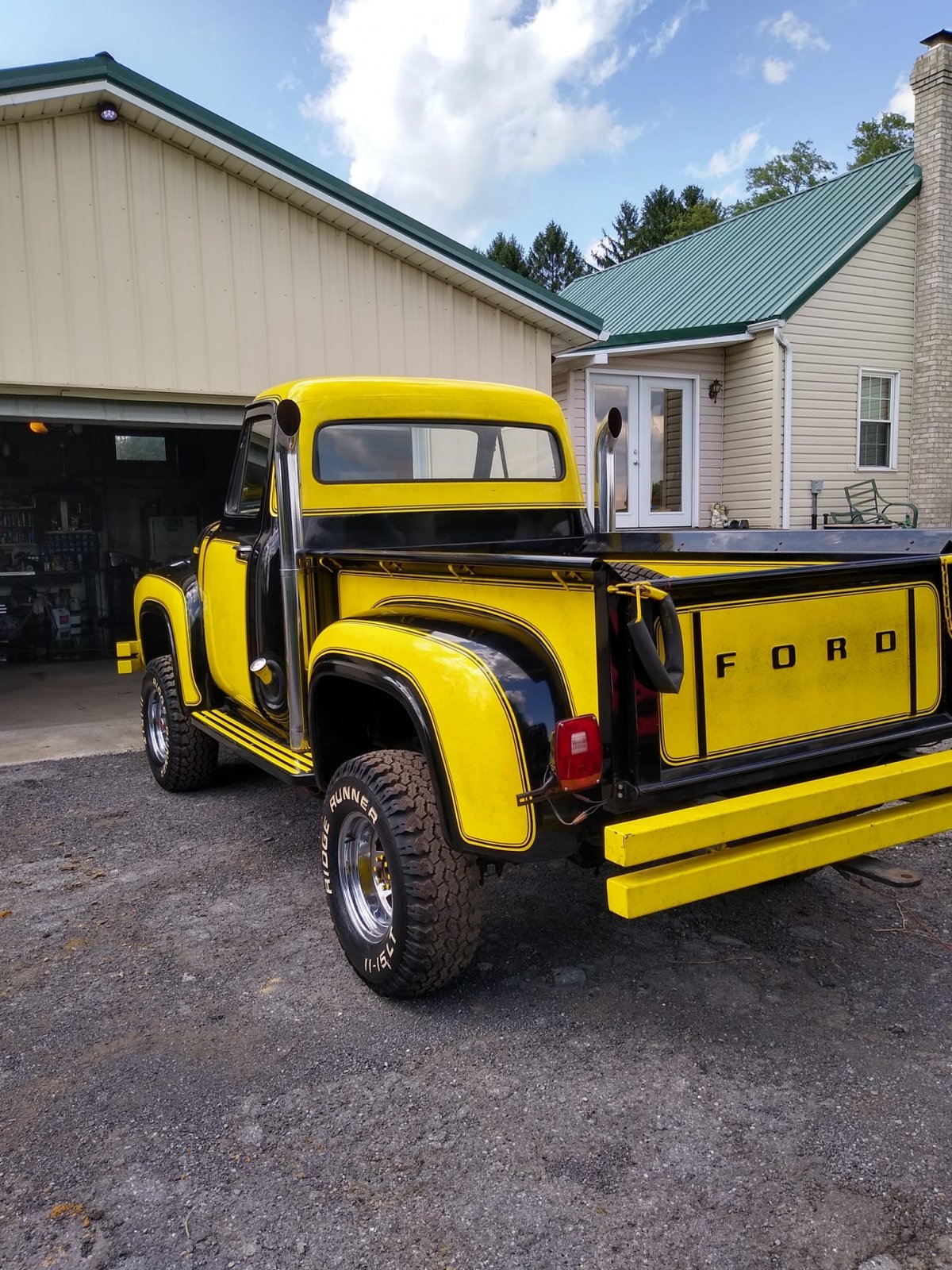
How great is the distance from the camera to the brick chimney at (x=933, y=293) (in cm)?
1305

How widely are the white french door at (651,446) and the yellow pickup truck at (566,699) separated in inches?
288

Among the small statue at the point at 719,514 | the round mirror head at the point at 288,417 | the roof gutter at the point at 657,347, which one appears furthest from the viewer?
the small statue at the point at 719,514

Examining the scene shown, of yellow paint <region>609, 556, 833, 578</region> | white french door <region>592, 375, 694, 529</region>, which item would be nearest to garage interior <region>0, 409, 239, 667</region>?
white french door <region>592, 375, 694, 529</region>

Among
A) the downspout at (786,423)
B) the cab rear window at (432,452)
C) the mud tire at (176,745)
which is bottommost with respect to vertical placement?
the mud tire at (176,745)

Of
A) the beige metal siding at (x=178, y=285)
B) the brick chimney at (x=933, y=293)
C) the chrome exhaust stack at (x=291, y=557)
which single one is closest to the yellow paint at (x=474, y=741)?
the chrome exhaust stack at (x=291, y=557)

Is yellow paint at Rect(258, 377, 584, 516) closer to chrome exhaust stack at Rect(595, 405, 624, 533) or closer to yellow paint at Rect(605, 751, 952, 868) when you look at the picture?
chrome exhaust stack at Rect(595, 405, 624, 533)

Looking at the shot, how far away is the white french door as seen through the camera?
A: 11516 millimetres

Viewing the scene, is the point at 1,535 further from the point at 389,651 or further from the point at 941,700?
the point at 941,700

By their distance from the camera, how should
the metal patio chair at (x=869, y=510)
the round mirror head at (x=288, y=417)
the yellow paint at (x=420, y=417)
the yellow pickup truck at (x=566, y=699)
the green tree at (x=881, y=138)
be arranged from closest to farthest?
the yellow pickup truck at (x=566, y=699) < the round mirror head at (x=288, y=417) < the yellow paint at (x=420, y=417) < the metal patio chair at (x=869, y=510) < the green tree at (x=881, y=138)

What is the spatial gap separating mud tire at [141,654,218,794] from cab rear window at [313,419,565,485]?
5.84 feet

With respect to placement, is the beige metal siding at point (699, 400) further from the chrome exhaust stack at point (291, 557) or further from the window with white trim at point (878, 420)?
the chrome exhaust stack at point (291, 557)

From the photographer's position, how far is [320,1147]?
7.86ft

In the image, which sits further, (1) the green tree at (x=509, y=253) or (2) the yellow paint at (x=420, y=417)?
(1) the green tree at (x=509, y=253)

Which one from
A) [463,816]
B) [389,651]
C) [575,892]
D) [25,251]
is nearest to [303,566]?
[389,651]
